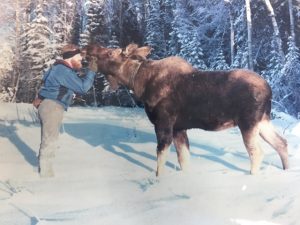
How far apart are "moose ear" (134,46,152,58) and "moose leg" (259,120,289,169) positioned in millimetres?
471

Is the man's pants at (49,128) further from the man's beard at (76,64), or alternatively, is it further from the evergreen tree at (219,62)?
the evergreen tree at (219,62)

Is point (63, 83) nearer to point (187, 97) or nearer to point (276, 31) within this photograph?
point (187, 97)

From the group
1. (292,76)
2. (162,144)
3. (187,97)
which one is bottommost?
(162,144)

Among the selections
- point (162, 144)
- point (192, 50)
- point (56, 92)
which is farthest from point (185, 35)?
point (56, 92)

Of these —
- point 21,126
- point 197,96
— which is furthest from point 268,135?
point 21,126

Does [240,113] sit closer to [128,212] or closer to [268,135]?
[268,135]

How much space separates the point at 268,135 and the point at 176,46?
446 mm

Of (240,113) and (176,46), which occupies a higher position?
(176,46)

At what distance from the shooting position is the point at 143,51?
2.06m

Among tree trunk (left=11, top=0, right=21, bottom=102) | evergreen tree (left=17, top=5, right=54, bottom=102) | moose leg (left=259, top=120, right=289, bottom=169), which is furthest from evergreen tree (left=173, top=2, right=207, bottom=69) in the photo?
tree trunk (left=11, top=0, right=21, bottom=102)

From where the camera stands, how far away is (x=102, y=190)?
76.6 inches

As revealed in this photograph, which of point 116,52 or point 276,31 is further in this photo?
point 116,52

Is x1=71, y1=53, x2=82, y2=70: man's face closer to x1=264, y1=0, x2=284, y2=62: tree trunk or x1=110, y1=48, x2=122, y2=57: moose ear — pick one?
x1=110, y1=48, x2=122, y2=57: moose ear

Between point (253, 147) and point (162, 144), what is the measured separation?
32cm
